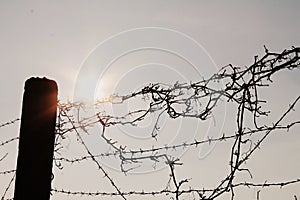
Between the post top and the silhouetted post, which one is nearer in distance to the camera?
the silhouetted post

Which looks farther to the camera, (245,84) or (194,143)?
(194,143)

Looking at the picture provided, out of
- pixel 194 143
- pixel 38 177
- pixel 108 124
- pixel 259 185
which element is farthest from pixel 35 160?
pixel 259 185

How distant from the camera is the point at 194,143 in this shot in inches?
104

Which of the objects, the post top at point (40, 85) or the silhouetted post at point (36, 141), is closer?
the silhouetted post at point (36, 141)

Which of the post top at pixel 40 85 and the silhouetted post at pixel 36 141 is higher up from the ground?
the post top at pixel 40 85

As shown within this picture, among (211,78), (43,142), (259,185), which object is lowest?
(259,185)

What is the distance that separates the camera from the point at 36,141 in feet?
6.89

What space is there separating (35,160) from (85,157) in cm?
88

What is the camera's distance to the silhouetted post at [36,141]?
2.05m

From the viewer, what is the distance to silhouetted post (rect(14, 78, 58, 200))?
2.05 metres

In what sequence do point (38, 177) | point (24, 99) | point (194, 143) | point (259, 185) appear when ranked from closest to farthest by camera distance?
point (38, 177), point (24, 99), point (259, 185), point (194, 143)

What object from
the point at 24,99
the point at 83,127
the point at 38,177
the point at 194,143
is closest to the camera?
Answer: the point at 38,177

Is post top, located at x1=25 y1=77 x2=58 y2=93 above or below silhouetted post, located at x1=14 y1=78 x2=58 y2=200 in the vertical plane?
above

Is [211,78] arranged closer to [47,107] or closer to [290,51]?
[290,51]
